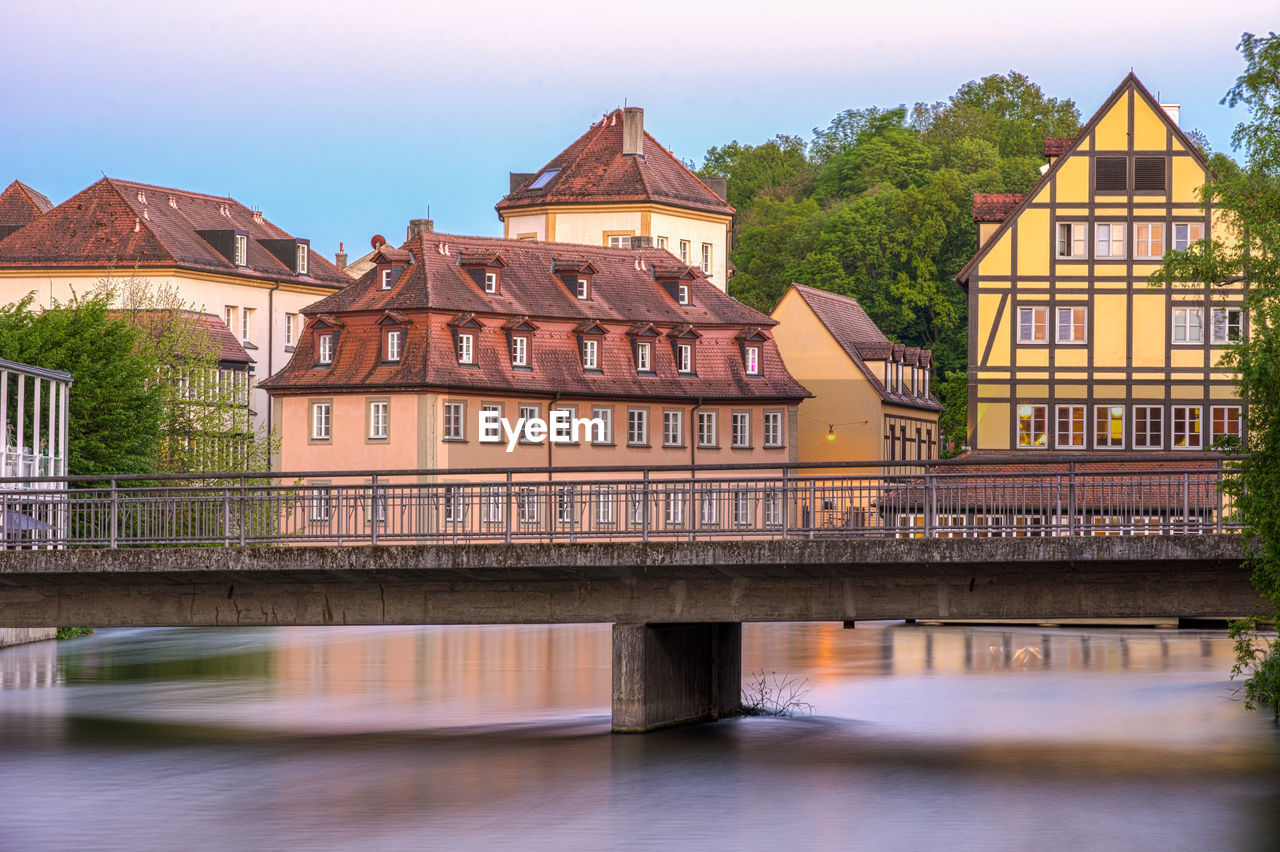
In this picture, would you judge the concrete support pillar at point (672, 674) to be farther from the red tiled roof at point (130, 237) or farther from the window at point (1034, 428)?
the red tiled roof at point (130, 237)

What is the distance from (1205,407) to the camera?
62094mm

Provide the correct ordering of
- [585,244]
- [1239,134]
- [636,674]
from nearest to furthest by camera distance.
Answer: [636,674]
[1239,134]
[585,244]

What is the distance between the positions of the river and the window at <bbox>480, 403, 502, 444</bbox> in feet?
85.7

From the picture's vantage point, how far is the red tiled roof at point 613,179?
92250 mm

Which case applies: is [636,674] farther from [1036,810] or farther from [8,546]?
[8,546]

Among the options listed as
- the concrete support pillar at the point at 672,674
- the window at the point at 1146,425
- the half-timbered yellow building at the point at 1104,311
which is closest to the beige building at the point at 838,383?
the half-timbered yellow building at the point at 1104,311

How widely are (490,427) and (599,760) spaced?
157 ft

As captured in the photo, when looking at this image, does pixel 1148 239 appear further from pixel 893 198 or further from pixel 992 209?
pixel 893 198

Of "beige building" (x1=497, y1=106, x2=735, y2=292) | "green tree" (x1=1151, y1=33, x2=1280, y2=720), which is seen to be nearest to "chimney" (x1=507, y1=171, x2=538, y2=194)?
"beige building" (x1=497, y1=106, x2=735, y2=292)

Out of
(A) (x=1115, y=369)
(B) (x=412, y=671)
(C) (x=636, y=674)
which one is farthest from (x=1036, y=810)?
(A) (x=1115, y=369)

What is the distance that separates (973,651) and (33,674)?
970 inches

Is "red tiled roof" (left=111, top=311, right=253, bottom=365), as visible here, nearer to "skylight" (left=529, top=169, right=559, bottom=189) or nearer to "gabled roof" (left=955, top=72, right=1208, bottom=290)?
"skylight" (left=529, top=169, right=559, bottom=189)

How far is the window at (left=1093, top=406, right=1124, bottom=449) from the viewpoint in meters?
62.6

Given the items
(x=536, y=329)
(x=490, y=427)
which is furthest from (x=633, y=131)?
(x=490, y=427)
